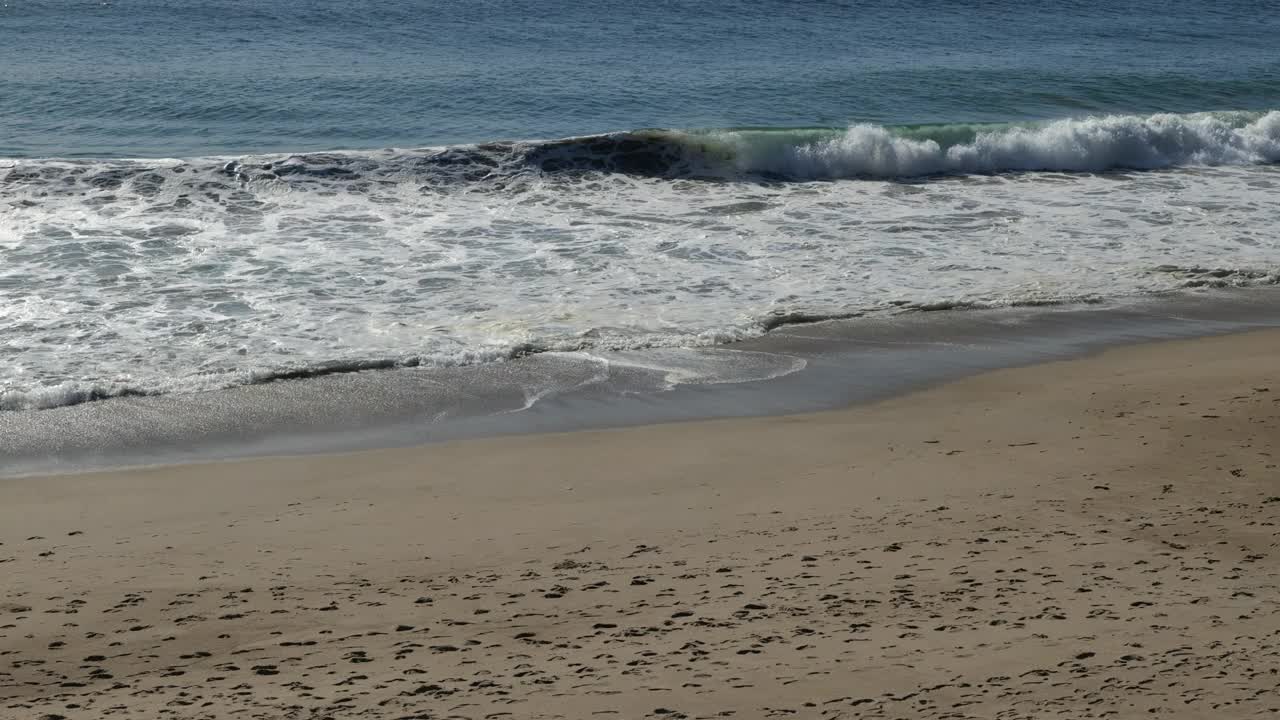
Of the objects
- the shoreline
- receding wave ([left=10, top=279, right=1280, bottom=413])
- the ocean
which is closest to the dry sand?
the shoreline

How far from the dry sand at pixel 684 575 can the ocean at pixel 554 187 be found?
1.80 meters

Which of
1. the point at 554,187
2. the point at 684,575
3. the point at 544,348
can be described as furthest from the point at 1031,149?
the point at 684,575

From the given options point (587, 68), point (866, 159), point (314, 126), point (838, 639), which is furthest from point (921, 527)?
point (587, 68)

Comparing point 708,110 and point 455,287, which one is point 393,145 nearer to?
point 708,110

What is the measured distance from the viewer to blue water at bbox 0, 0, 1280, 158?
1777cm

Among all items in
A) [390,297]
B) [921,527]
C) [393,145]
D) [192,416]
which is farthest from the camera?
[393,145]

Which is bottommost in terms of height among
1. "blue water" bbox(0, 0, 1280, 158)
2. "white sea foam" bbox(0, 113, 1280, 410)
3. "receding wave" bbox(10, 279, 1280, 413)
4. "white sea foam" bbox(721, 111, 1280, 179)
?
"receding wave" bbox(10, 279, 1280, 413)

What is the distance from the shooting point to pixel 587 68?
22609 millimetres

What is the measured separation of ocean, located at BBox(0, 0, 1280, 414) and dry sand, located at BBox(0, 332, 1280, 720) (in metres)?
1.80

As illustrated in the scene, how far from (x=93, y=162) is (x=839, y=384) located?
9.42 m

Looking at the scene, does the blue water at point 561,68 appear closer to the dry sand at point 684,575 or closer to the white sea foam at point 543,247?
the white sea foam at point 543,247

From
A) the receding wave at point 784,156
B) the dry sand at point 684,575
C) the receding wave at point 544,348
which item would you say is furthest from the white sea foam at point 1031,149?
the dry sand at point 684,575

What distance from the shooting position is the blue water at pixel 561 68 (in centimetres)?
1777

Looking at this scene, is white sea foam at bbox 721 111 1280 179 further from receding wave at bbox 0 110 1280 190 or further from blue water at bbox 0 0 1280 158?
blue water at bbox 0 0 1280 158
